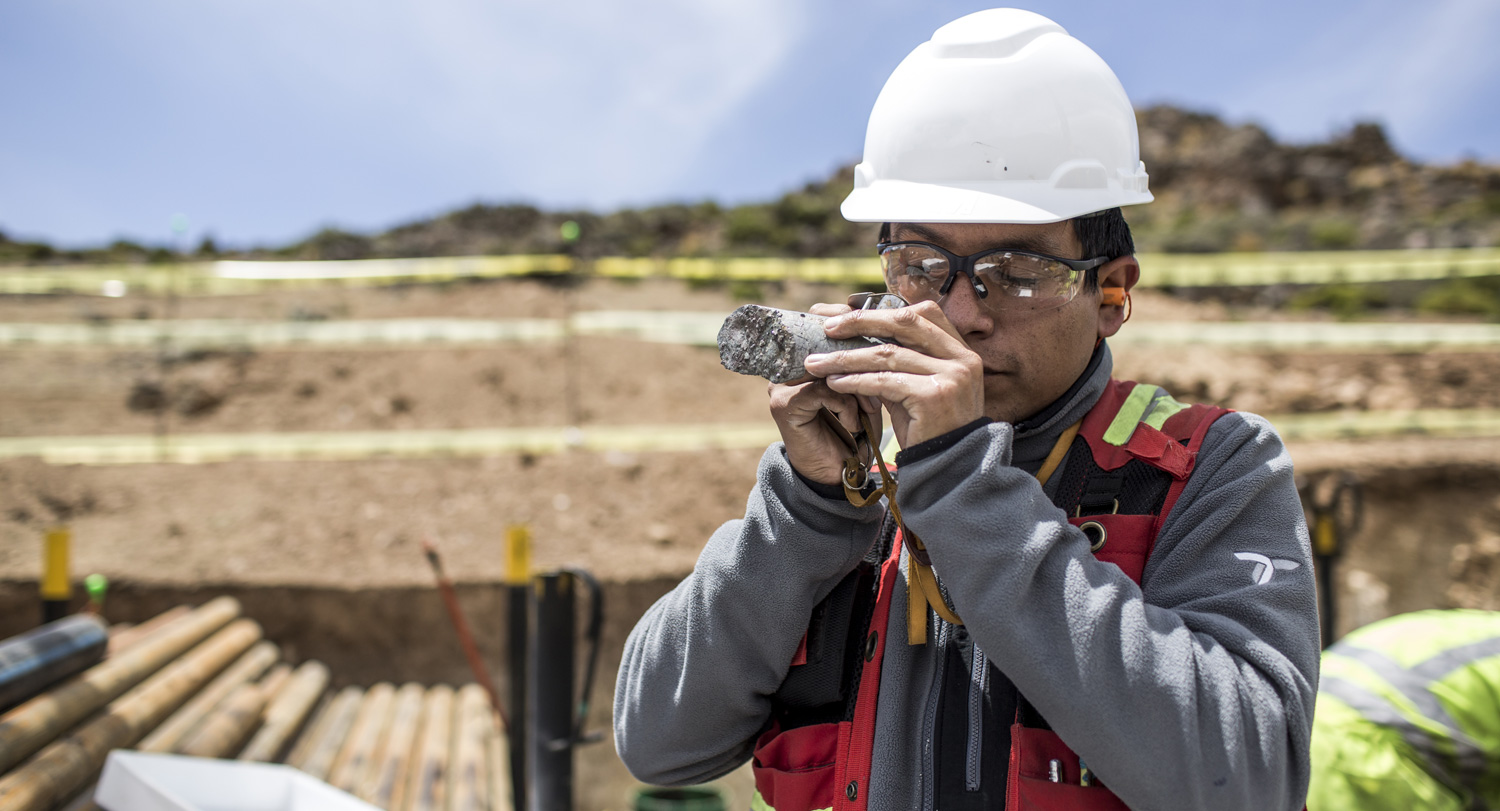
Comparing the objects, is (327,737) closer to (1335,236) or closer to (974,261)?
(974,261)

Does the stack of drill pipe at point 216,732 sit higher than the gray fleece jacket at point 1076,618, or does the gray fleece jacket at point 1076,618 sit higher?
the gray fleece jacket at point 1076,618

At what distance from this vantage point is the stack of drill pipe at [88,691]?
3199mm

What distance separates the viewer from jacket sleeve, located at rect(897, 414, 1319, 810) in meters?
1.04

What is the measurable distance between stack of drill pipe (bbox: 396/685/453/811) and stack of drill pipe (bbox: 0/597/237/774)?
4.24ft

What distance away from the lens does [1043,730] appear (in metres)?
1.20

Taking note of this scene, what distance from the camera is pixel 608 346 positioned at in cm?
1292

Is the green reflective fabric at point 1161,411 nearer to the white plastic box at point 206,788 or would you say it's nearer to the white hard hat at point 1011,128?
the white hard hat at point 1011,128

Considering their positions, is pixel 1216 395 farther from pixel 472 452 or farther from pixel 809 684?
pixel 809 684

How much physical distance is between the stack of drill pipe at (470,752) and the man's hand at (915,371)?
4333 millimetres

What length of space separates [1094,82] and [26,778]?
4.02 metres

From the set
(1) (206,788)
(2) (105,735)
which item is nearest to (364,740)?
(2) (105,735)

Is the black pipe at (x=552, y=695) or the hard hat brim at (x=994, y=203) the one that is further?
the black pipe at (x=552, y=695)

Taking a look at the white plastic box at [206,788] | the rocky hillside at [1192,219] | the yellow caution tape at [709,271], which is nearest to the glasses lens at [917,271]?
the white plastic box at [206,788]

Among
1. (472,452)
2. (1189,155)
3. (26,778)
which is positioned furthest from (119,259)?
(1189,155)
